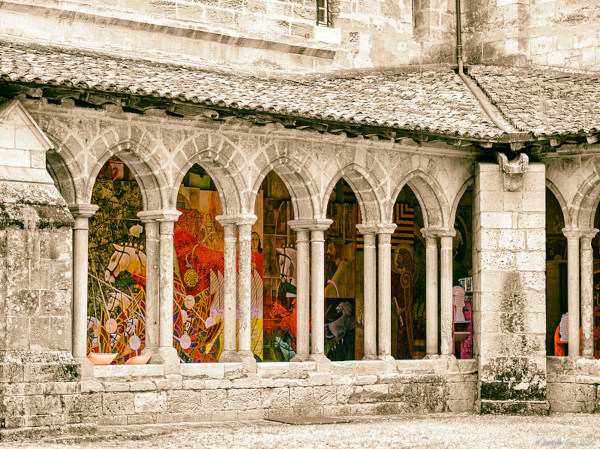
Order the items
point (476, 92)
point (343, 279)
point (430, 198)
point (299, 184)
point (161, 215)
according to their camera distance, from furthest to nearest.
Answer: point (343, 279) → point (476, 92) → point (430, 198) → point (299, 184) → point (161, 215)

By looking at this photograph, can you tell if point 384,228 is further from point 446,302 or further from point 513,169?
point 513,169

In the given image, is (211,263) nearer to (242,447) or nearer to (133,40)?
(133,40)

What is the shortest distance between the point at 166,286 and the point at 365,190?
10.1 ft

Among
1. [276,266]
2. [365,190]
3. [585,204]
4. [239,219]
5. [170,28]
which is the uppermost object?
[170,28]

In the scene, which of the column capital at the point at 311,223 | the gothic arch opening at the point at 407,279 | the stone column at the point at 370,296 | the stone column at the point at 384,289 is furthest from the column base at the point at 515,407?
the gothic arch opening at the point at 407,279

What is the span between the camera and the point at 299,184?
16125mm

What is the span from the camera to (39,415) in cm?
1281

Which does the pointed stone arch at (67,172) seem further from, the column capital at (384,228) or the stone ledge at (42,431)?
the column capital at (384,228)

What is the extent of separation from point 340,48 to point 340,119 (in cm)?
340

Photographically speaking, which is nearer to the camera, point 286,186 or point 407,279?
point 286,186

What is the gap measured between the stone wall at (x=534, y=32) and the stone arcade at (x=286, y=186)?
112 mm

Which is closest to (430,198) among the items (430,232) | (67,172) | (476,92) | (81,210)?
(430,232)

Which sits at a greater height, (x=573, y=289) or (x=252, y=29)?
(x=252, y=29)

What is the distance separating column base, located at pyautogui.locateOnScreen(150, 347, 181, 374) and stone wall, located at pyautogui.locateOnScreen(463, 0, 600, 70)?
7.26 m
